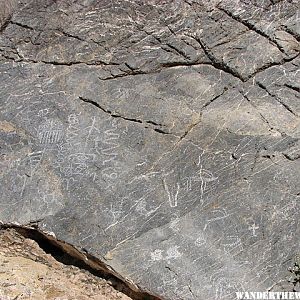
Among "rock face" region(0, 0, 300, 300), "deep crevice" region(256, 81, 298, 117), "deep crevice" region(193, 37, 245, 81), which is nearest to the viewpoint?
"rock face" region(0, 0, 300, 300)

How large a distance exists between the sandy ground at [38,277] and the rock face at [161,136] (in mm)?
232

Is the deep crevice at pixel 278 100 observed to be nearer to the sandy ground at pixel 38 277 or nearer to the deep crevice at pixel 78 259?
the deep crevice at pixel 78 259

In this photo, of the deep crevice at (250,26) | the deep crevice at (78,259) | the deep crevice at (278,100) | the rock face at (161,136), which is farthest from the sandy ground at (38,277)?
the deep crevice at (250,26)

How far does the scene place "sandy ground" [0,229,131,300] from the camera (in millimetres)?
3564

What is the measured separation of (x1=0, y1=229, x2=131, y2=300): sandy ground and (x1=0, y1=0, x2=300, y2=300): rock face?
0.76ft

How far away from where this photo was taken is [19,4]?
418cm

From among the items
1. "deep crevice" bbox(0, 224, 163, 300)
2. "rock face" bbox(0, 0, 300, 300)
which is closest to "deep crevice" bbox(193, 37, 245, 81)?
"rock face" bbox(0, 0, 300, 300)

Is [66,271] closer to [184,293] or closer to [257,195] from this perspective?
[184,293]

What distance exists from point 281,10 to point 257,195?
4.52 ft

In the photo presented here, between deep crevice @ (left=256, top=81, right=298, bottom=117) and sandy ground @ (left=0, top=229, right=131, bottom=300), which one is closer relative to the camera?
sandy ground @ (left=0, top=229, right=131, bottom=300)

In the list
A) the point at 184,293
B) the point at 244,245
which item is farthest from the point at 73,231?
the point at 244,245

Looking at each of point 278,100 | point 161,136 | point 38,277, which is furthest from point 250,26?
point 38,277

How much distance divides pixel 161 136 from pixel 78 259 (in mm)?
1035

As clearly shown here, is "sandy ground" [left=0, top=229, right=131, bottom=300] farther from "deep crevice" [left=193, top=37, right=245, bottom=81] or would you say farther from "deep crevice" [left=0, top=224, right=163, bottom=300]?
"deep crevice" [left=193, top=37, right=245, bottom=81]
